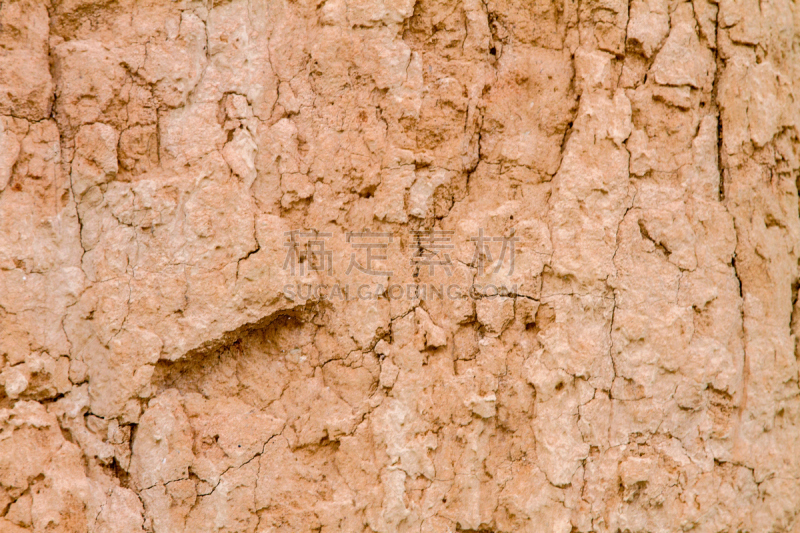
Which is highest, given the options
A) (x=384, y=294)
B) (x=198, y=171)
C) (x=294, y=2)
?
(x=294, y=2)

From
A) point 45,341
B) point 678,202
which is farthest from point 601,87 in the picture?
point 45,341

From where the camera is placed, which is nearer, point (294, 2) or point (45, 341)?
point (45, 341)

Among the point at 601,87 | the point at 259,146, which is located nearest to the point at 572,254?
the point at 601,87

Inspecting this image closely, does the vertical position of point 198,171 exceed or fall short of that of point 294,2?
it falls short

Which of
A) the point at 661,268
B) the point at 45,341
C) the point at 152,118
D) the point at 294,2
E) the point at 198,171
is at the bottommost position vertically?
the point at 45,341

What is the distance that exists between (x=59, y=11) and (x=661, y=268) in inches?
80.2

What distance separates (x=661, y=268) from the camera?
2.07 meters

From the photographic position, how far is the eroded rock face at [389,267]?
189cm

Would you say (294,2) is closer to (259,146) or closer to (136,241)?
(259,146)

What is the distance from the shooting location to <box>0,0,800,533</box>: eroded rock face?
189 cm

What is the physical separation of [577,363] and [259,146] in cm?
121

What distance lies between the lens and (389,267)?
2.03m

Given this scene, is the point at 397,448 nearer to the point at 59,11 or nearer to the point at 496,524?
the point at 496,524

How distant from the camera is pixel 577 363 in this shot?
6.63ft
